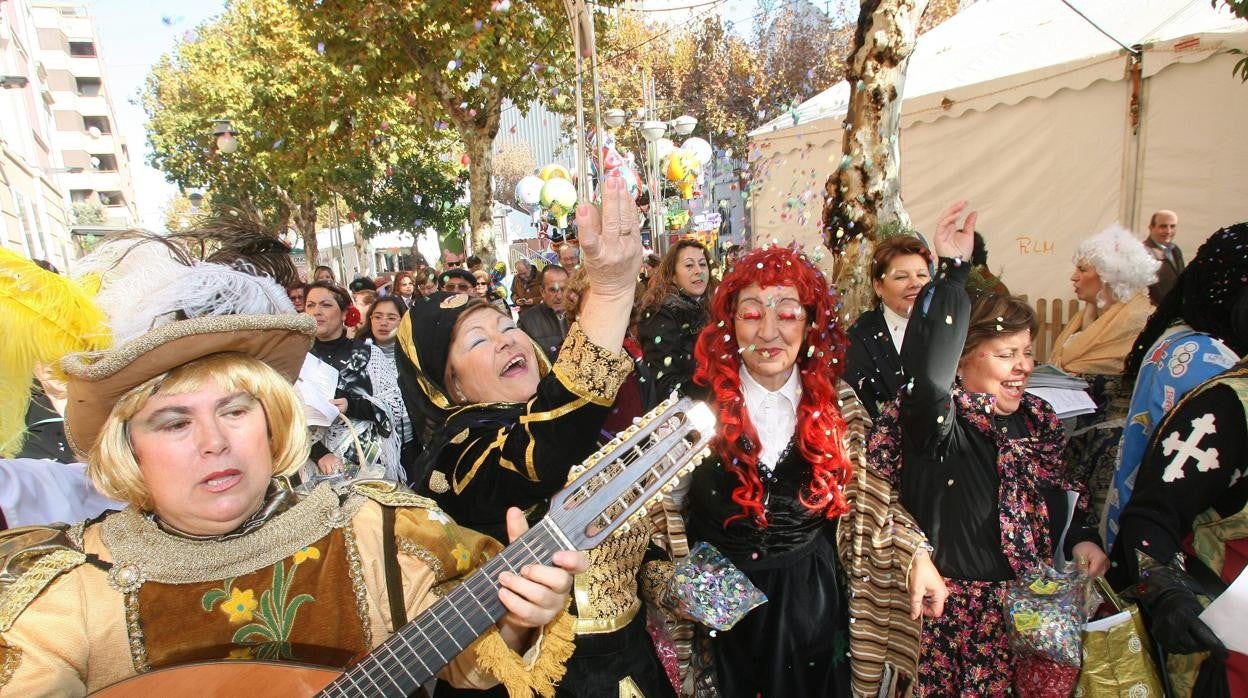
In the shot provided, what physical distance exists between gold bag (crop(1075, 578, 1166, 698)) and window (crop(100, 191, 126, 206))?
76503 millimetres

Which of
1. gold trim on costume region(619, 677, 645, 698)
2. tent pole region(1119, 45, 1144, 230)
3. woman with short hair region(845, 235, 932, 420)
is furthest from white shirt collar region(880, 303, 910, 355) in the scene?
tent pole region(1119, 45, 1144, 230)

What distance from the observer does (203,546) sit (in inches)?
61.2

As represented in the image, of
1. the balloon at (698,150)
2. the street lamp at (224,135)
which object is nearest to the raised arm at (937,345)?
the balloon at (698,150)

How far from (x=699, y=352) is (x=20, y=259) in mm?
1957

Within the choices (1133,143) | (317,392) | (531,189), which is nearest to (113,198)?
(531,189)

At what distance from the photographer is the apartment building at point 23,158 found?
21.7m

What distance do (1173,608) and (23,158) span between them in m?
35.3

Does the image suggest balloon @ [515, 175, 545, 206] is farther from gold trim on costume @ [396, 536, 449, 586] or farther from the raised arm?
gold trim on costume @ [396, 536, 449, 586]

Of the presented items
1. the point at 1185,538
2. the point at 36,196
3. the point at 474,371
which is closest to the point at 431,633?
the point at 474,371

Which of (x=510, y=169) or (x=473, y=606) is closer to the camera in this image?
(x=473, y=606)

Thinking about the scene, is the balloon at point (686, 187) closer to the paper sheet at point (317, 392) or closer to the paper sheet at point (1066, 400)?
the paper sheet at point (317, 392)

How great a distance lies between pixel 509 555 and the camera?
1481mm

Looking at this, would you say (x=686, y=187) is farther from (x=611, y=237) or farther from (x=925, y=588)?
(x=611, y=237)

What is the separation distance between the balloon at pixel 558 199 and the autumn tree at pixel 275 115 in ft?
9.90
